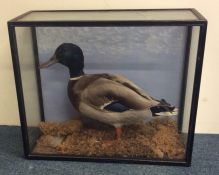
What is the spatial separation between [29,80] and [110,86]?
29 cm

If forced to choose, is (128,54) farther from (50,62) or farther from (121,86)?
(50,62)

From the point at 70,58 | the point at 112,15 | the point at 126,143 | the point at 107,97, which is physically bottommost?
the point at 126,143

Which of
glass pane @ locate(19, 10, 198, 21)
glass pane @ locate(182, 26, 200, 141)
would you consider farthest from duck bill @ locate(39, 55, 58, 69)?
glass pane @ locate(182, 26, 200, 141)

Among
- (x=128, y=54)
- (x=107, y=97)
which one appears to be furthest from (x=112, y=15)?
(x=107, y=97)

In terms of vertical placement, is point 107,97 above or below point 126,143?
above

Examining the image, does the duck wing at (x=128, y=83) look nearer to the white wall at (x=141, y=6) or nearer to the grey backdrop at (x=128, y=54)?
the grey backdrop at (x=128, y=54)

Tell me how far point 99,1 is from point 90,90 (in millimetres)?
325

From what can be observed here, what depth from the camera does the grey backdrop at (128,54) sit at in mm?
1104

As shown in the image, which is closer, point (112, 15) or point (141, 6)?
point (112, 15)

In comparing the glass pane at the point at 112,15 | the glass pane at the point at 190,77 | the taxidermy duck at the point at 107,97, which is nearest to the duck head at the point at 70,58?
the taxidermy duck at the point at 107,97

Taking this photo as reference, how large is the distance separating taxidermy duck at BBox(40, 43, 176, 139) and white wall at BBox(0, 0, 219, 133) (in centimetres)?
20

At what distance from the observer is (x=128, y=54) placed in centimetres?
117

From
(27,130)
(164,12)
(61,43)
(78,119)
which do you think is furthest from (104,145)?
(164,12)

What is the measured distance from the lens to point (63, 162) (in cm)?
→ 122
